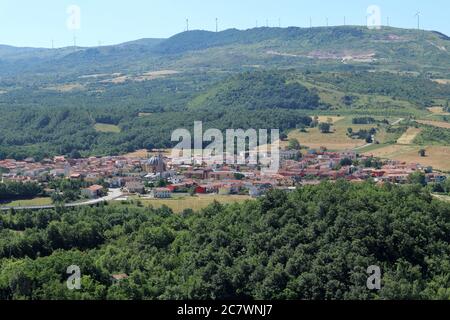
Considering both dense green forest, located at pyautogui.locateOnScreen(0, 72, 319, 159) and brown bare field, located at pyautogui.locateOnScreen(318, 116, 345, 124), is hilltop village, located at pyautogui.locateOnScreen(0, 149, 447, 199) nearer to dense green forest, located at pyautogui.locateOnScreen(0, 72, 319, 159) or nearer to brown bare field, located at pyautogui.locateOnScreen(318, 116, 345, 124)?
dense green forest, located at pyautogui.locateOnScreen(0, 72, 319, 159)

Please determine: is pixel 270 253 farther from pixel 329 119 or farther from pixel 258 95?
pixel 258 95

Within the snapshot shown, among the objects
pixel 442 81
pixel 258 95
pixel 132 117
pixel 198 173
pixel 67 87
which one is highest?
pixel 67 87

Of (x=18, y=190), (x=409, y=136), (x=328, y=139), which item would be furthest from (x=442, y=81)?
(x=18, y=190)

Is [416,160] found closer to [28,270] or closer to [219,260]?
[219,260]

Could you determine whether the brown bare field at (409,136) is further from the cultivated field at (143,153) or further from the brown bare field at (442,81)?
the brown bare field at (442,81)

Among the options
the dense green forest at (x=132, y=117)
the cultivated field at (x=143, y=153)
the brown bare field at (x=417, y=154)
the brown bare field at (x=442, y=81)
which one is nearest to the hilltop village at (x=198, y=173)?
the brown bare field at (x=417, y=154)

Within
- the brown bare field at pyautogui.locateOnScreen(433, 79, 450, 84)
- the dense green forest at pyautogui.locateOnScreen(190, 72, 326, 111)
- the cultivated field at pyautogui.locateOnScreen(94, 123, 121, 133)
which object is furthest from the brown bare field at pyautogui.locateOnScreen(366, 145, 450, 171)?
the brown bare field at pyautogui.locateOnScreen(433, 79, 450, 84)
